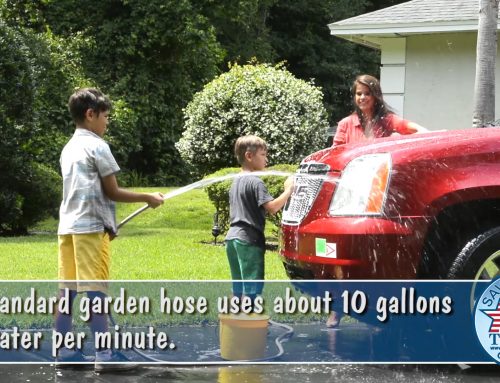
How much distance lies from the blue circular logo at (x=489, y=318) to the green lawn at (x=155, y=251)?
13.4 ft

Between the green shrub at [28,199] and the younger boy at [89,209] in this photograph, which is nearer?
Result: the younger boy at [89,209]

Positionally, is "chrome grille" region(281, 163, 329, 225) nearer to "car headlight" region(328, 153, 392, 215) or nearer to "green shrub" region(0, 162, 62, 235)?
"car headlight" region(328, 153, 392, 215)

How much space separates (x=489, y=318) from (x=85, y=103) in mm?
2674

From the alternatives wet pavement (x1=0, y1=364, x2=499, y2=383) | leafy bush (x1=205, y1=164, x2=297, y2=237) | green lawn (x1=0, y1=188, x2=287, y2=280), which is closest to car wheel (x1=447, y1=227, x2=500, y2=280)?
wet pavement (x1=0, y1=364, x2=499, y2=383)

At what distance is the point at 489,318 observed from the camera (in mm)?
5316

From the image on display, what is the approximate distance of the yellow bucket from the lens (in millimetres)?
5809

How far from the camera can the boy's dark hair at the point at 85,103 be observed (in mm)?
5805

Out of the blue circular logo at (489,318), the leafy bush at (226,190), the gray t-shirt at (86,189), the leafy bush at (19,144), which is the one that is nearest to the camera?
the blue circular logo at (489,318)

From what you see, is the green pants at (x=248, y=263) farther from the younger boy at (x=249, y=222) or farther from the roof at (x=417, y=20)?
the roof at (x=417, y=20)

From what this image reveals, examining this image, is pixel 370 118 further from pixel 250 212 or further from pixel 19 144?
pixel 19 144

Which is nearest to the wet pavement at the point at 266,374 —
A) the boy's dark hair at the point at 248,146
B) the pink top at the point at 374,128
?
the boy's dark hair at the point at 248,146

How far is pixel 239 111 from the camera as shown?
51.2ft

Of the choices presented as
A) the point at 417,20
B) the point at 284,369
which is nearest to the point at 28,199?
the point at 417,20

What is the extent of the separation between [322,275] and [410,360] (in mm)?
767
